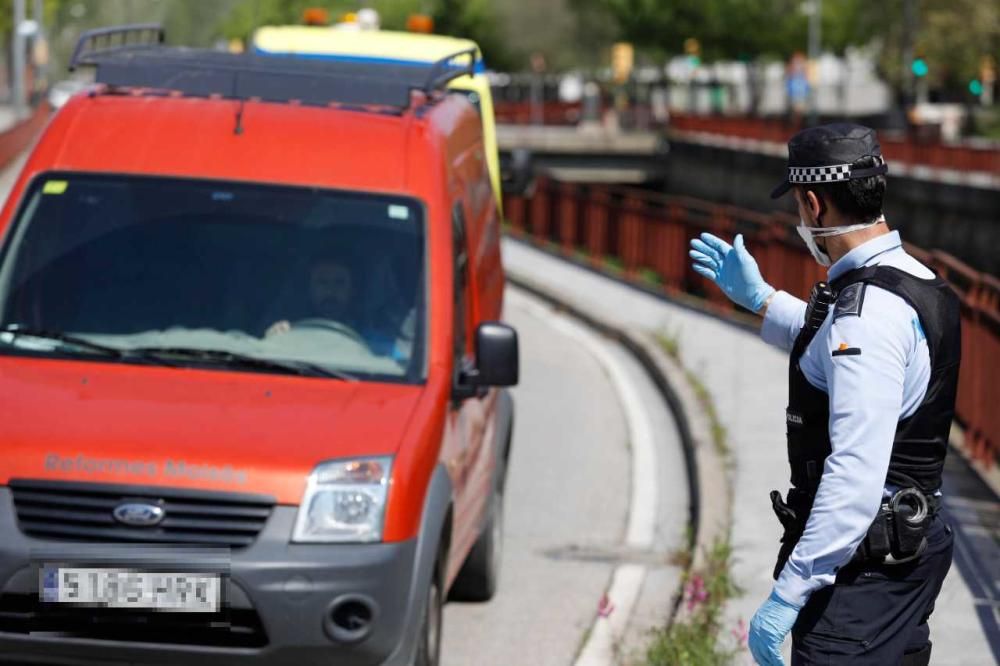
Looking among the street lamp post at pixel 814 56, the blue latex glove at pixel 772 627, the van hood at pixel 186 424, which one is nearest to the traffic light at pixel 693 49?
the street lamp post at pixel 814 56

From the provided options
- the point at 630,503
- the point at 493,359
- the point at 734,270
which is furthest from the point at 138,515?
the point at 630,503

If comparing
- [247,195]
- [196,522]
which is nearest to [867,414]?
[196,522]

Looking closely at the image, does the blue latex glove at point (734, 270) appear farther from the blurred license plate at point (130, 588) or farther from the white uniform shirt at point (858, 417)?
the blurred license plate at point (130, 588)

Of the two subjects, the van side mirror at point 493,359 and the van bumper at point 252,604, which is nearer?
the van bumper at point 252,604

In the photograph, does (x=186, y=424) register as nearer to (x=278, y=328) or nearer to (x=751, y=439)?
(x=278, y=328)

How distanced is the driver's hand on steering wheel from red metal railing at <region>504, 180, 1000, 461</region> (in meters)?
5.38

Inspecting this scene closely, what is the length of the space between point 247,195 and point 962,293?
6877 mm

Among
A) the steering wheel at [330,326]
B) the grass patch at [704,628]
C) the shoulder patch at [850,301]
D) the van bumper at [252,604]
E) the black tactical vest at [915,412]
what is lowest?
the grass patch at [704,628]

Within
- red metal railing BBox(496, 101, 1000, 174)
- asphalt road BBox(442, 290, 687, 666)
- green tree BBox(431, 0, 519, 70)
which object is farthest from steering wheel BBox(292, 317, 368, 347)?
green tree BBox(431, 0, 519, 70)

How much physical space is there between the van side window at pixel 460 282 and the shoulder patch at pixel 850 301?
9.27ft

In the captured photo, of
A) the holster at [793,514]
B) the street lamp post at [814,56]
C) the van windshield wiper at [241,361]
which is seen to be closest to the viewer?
the holster at [793,514]

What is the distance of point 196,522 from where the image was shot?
18.7ft

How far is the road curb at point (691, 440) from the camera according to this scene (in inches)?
369

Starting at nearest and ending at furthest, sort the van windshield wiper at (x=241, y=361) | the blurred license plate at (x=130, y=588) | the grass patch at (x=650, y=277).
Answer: the blurred license plate at (x=130, y=588), the van windshield wiper at (x=241, y=361), the grass patch at (x=650, y=277)
